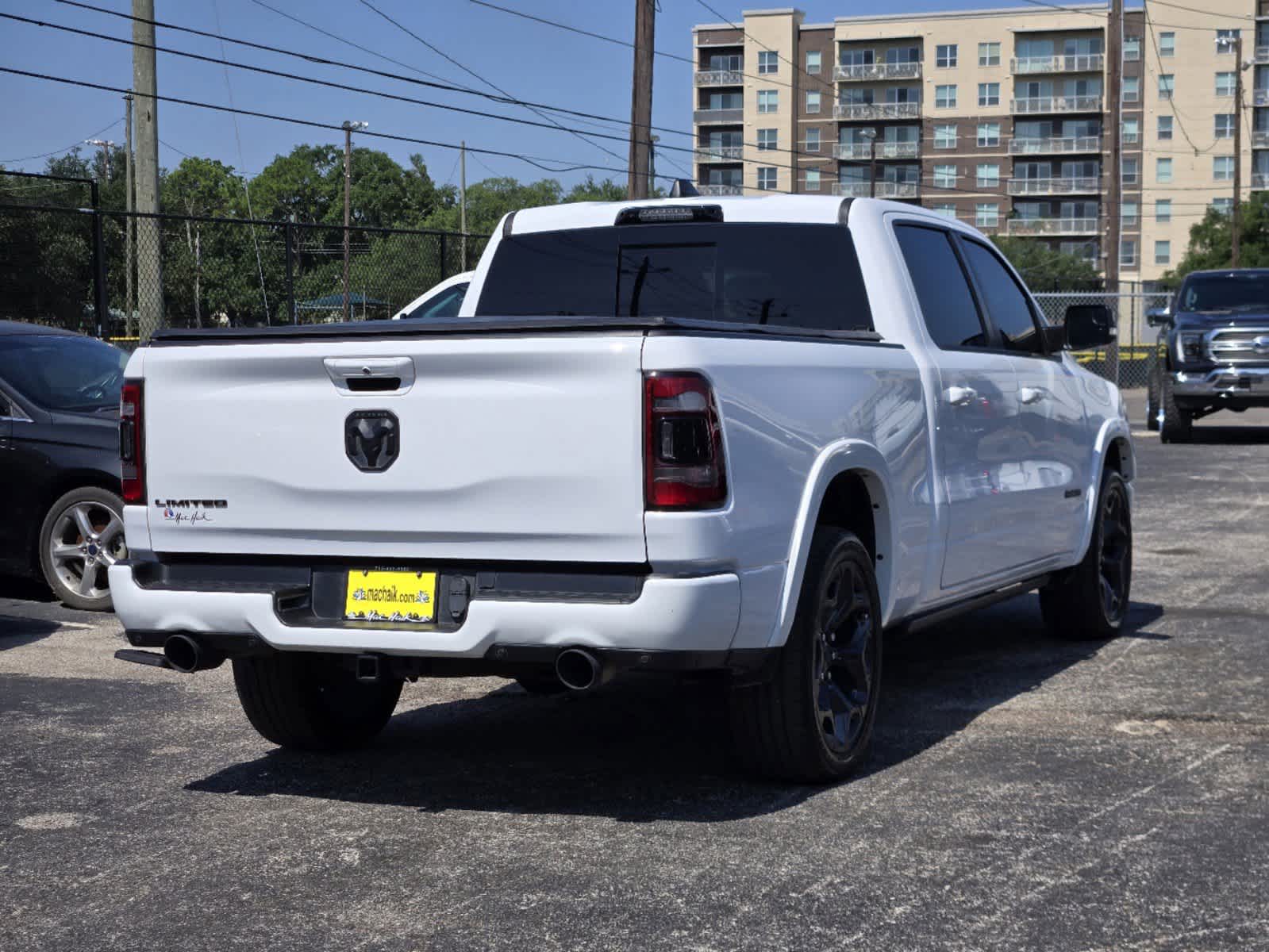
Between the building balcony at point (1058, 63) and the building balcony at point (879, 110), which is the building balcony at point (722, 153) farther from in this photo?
the building balcony at point (1058, 63)

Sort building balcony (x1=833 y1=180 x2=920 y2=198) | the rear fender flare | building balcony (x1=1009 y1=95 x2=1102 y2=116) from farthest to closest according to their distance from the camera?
building balcony (x1=833 y1=180 x2=920 y2=198) < building balcony (x1=1009 y1=95 x2=1102 y2=116) < the rear fender flare

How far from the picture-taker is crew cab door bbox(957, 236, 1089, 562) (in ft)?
24.2

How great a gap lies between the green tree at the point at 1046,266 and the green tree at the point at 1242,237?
2357 centimetres

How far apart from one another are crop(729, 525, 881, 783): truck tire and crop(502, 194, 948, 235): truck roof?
4.78ft

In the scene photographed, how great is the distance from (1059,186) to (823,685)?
108140 mm

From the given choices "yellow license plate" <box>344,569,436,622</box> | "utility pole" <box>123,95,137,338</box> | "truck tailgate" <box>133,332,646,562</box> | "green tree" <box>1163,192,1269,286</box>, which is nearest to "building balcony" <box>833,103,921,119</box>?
"green tree" <box>1163,192,1269,286</box>

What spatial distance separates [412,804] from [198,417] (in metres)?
1.34

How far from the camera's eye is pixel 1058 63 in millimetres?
107625

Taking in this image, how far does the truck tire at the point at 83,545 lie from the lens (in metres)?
10.1

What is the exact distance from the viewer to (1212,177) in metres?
105

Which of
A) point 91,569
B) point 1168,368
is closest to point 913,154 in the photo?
point 1168,368

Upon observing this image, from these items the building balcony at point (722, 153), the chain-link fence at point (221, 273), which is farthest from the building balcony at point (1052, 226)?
the chain-link fence at point (221, 273)

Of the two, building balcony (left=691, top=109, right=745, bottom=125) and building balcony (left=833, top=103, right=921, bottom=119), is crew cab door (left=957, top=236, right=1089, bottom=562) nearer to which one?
building balcony (left=833, top=103, right=921, bottom=119)

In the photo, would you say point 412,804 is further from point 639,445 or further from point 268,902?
point 639,445
